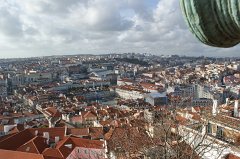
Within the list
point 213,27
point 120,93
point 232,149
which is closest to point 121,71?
point 120,93

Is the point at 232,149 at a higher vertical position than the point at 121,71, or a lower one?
higher

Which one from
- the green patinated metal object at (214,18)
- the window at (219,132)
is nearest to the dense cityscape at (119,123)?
the window at (219,132)

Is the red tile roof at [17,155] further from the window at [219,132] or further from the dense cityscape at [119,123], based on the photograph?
the window at [219,132]

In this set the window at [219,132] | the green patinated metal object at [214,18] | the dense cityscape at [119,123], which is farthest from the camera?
the window at [219,132]

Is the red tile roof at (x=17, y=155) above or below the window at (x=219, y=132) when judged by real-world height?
below

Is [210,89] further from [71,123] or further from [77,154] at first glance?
[77,154]

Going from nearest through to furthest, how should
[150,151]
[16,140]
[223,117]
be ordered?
1. [150,151]
2. [223,117]
3. [16,140]

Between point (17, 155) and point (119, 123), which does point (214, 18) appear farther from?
point (119, 123)

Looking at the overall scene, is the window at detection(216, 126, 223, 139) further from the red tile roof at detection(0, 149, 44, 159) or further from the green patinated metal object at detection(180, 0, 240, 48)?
the green patinated metal object at detection(180, 0, 240, 48)
